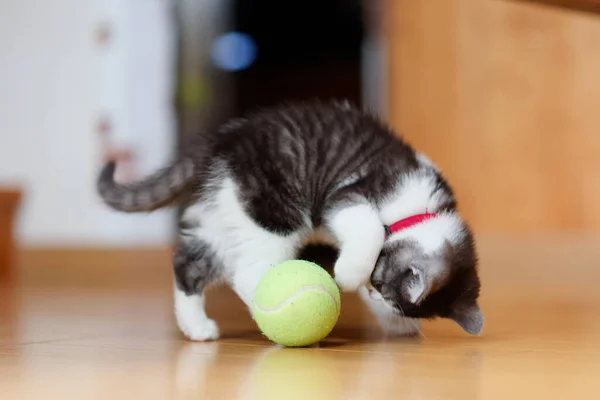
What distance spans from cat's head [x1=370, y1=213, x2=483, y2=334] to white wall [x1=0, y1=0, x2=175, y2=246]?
278 cm

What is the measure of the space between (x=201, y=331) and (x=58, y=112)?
289 centimetres

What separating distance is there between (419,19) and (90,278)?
2072 mm

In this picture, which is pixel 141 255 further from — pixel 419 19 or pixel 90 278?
pixel 419 19

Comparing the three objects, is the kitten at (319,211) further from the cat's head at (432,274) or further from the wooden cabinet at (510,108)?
the wooden cabinet at (510,108)

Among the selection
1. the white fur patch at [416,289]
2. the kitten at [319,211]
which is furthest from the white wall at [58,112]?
the white fur patch at [416,289]

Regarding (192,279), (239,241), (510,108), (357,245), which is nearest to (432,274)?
(357,245)

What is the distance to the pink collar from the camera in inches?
60.8

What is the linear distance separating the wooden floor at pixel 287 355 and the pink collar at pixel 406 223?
8.9 inches

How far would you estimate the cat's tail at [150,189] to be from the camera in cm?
173

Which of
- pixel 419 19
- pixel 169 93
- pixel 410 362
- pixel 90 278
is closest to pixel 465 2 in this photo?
pixel 419 19

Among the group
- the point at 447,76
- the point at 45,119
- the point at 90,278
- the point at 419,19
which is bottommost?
the point at 90,278

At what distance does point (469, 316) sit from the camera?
5.08 ft

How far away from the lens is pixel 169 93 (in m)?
4.69

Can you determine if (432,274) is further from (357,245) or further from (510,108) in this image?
(510,108)
